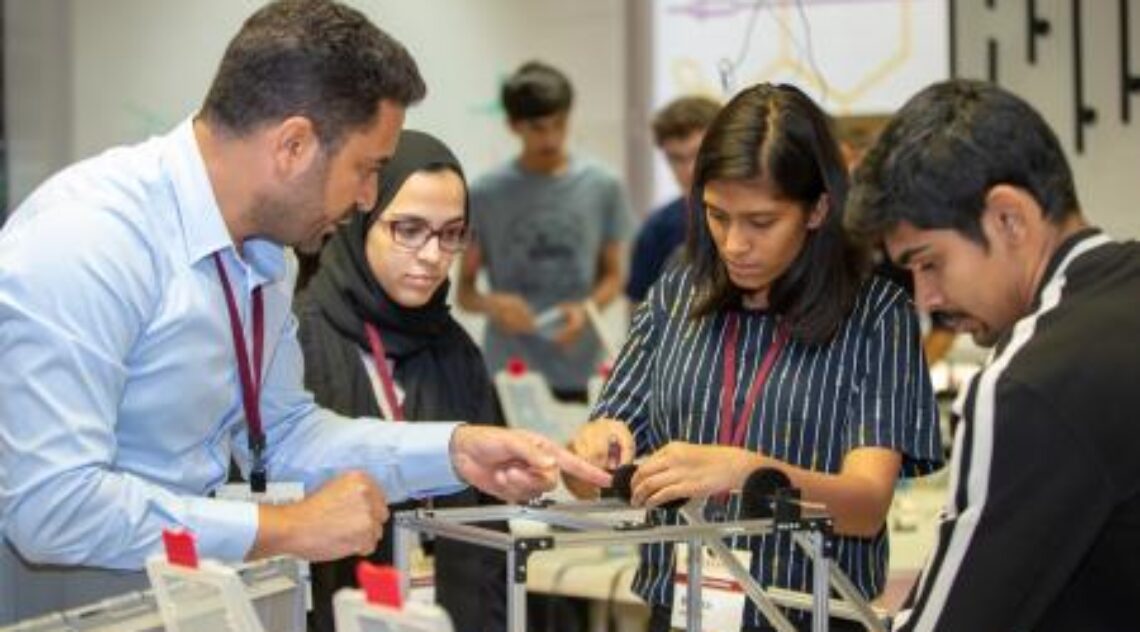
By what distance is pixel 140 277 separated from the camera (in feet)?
6.10

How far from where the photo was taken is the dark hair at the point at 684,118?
4.69 metres

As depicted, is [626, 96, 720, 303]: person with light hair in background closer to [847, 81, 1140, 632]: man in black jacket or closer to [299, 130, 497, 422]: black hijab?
[299, 130, 497, 422]: black hijab

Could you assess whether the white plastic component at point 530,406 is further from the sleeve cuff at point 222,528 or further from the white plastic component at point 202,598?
the white plastic component at point 202,598

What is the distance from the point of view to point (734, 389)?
2215mm

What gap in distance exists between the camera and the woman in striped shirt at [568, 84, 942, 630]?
2182mm

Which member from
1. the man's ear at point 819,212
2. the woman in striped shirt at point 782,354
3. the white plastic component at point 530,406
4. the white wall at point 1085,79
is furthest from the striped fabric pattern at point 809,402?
the white plastic component at point 530,406

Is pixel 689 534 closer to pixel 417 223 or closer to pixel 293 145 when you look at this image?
pixel 293 145

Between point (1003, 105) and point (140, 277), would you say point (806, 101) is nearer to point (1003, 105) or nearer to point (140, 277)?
point (1003, 105)

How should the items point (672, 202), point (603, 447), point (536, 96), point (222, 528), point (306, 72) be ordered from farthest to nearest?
1. point (536, 96)
2. point (672, 202)
3. point (603, 447)
4. point (306, 72)
5. point (222, 528)

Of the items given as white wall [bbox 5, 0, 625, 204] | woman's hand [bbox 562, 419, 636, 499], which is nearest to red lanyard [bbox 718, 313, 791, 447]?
woman's hand [bbox 562, 419, 636, 499]

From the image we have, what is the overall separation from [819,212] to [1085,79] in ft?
4.26

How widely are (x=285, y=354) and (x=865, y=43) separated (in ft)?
8.29

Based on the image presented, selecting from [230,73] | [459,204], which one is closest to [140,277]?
[230,73]

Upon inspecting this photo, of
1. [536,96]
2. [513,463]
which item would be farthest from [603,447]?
[536,96]
